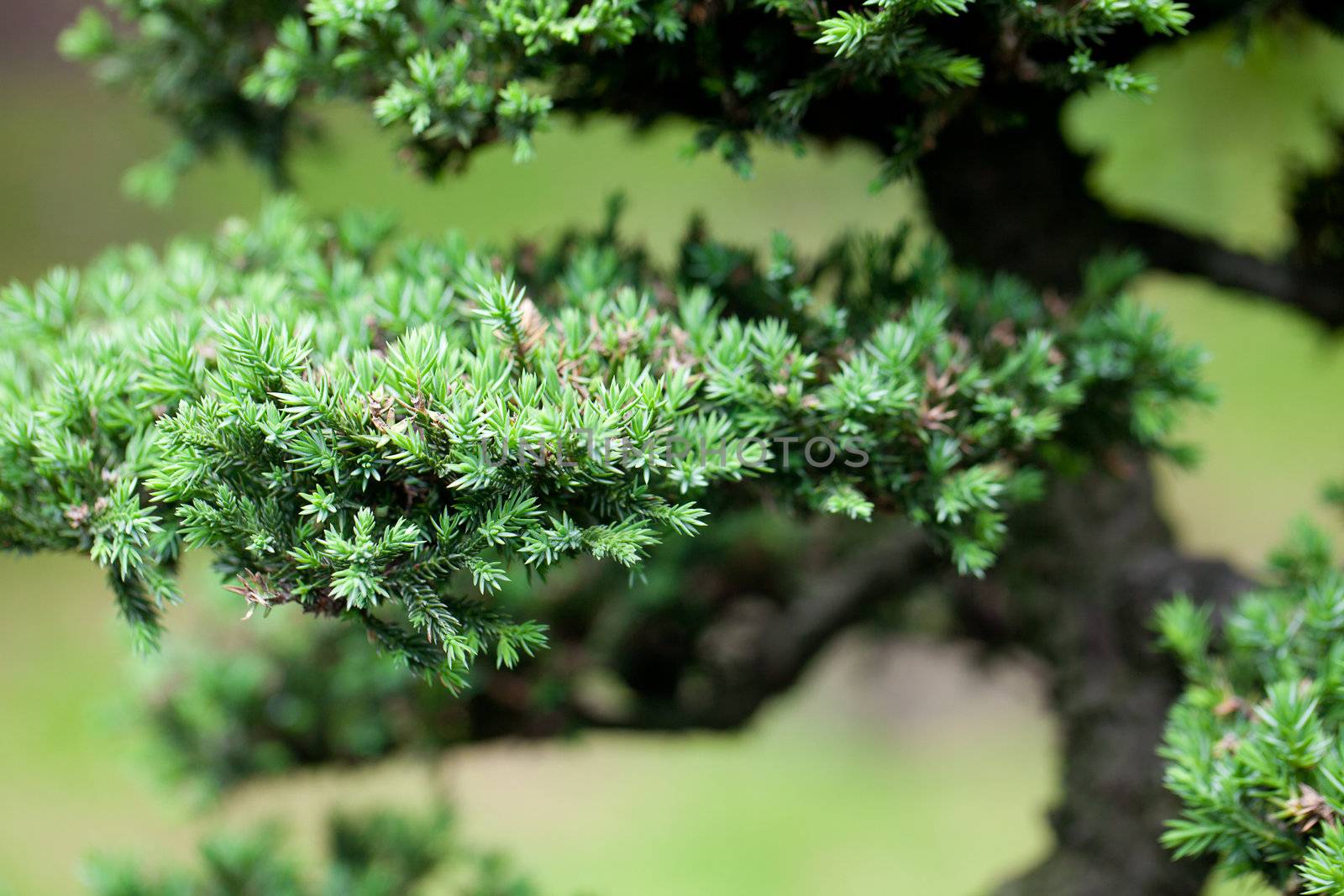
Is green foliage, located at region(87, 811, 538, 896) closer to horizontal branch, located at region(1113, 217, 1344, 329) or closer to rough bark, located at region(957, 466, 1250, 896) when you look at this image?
rough bark, located at region(957, 466, 1250, 896)

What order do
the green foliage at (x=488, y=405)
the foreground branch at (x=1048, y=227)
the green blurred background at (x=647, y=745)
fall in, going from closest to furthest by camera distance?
the green foliage at (x=488, y=405) < the foreground branch at (x=1048, y=227) < the green blurred background at (x=647, y=745)

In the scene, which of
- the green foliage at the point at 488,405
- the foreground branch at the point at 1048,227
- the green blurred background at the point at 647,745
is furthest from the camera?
the green blurred background at the point at 647,745

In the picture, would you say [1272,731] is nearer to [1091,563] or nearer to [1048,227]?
[1091,563]

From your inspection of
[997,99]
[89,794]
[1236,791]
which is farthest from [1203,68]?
[89,794]

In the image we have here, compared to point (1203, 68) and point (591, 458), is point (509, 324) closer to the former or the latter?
point (591, 458)

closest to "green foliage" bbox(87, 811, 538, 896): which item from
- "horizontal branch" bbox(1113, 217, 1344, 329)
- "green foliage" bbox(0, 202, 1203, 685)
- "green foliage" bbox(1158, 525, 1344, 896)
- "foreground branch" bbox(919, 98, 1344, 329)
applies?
"green foliage" bbox(0, 202, 1203, 685)

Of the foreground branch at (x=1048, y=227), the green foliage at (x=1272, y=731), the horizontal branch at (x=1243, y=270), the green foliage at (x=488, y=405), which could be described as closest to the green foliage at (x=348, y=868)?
the green foliage at (x=488, y=405)

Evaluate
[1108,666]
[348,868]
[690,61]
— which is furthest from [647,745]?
[690,61]

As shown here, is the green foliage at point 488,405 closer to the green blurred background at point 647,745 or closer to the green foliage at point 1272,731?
the green foliage at point 1272,731
